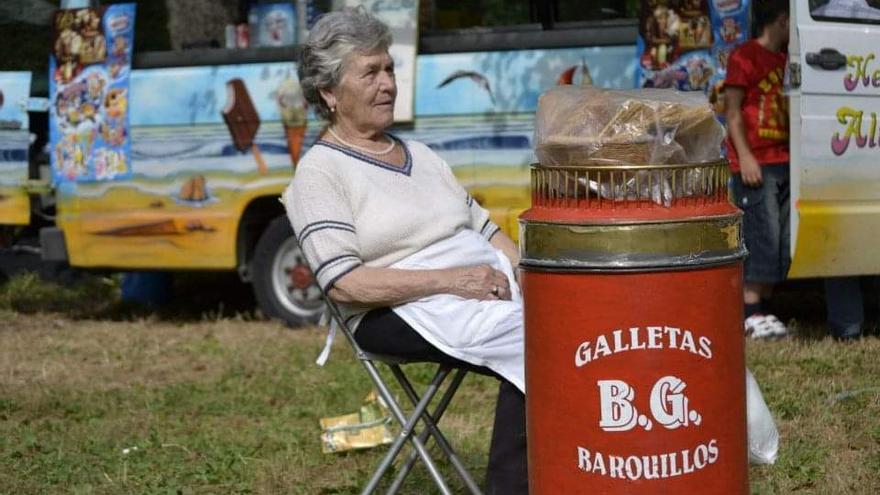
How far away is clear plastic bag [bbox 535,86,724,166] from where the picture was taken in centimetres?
345

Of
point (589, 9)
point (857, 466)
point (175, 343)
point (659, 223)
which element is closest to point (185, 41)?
point (175, 343)

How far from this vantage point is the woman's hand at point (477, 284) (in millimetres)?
4371

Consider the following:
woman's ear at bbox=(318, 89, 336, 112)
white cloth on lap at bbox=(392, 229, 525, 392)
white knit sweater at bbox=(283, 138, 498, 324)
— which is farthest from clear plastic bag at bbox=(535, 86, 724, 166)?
woman's ear at bbox=(318, 89, 336, 112)

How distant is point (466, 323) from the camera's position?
14.1 feet

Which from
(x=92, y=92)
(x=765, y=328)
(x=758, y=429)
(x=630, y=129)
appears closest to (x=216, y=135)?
(x=92, y=92)

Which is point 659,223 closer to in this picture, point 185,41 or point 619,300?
point 619,300

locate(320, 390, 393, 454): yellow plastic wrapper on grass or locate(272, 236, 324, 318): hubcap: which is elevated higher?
locate(320, 390, 393, 454): yellow plastic wrapper on grass

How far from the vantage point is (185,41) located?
28.9 ft

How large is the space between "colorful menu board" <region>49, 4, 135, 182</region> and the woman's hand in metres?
4.67

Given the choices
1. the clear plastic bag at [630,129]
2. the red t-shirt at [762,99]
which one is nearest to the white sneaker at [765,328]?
the red t-shirt at [762,99]

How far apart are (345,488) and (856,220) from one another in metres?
2.91

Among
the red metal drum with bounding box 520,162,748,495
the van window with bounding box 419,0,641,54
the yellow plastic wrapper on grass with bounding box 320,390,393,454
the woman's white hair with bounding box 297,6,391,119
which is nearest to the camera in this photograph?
the red metal drum with bounding box 520,162,748,495

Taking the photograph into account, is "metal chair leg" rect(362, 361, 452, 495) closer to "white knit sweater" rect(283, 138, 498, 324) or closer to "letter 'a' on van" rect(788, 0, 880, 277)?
"white knit sweater" rect(283, 138, 498, 324)

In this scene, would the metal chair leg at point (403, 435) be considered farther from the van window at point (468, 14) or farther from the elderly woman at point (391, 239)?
the van window at point (468, 14)
